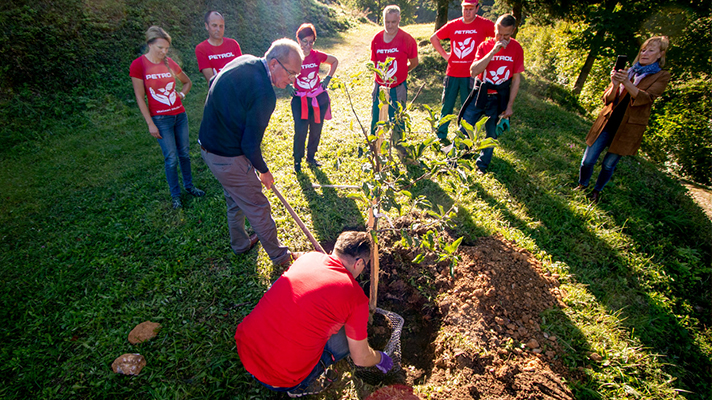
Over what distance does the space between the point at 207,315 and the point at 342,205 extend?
2090 millimetres

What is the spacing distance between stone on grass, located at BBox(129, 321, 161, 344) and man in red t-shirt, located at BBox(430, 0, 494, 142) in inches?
169

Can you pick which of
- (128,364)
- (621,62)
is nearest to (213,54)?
(128,364)

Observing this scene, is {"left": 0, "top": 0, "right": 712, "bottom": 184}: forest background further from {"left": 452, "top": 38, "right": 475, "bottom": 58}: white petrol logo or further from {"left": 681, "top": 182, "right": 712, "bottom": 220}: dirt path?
{"left": 452, "top": 38, "right": 475, "bottom": 58}: white petrol logo

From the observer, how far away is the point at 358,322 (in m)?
2.04

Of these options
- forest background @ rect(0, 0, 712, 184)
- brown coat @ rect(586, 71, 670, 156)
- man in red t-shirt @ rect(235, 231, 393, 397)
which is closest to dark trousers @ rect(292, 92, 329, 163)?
man in red t-shirt @ rect(235, 231, 393, 397)

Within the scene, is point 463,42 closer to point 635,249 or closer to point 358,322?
point 635,249

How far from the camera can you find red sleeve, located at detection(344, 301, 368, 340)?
202 cm

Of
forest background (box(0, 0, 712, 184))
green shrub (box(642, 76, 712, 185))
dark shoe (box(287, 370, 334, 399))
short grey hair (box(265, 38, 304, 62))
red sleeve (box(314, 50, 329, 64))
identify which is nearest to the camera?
dark shoe (box(287, 370, 334, 399))

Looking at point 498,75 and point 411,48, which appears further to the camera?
point 411,48

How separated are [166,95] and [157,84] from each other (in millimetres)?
141

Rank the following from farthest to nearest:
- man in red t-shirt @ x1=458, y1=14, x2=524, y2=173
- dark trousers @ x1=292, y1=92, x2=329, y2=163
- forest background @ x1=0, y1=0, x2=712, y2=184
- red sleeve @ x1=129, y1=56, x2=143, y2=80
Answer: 1. forest background @ x1=0, y1=0, x2=712, y2=184
2. dark trousers @ x1=292, y1=92, x2=329, y2=163
3. man in red t-shirt @ x1=458, y1=14, x2=524, y2=173
4. red sleeve @ x1=129, y1=56, x2=143, y2=80

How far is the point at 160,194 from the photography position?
177 inches

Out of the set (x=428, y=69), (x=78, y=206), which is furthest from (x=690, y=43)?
(x=78, y=206)

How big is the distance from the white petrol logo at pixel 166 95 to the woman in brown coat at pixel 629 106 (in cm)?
531
